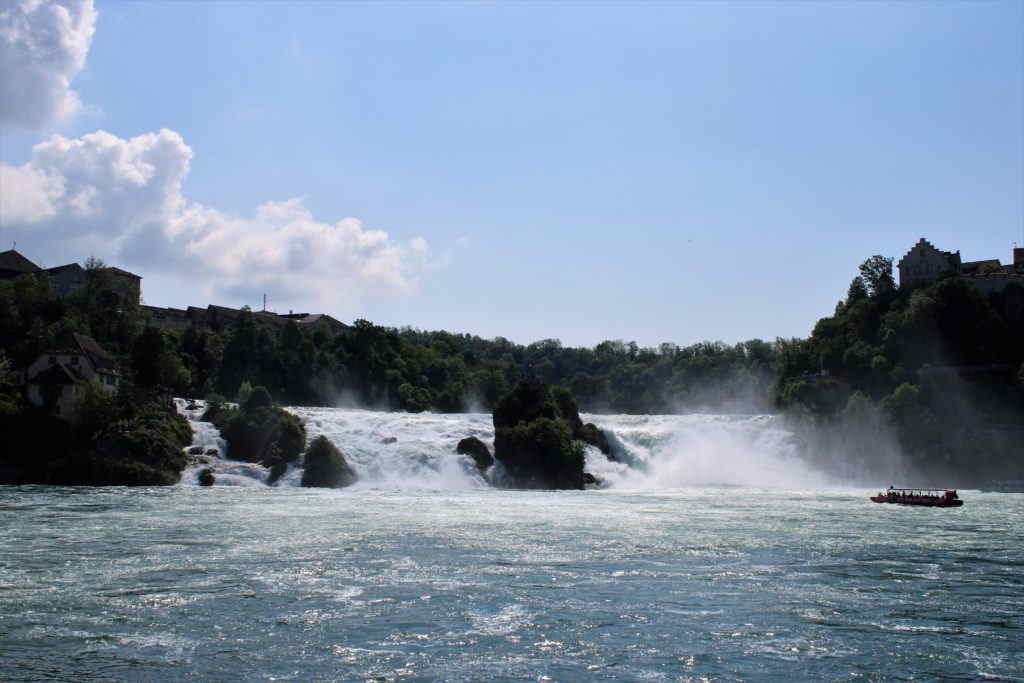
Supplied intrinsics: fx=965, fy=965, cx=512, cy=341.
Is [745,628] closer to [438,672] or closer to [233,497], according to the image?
[438,672]

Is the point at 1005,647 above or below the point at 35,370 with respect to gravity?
below

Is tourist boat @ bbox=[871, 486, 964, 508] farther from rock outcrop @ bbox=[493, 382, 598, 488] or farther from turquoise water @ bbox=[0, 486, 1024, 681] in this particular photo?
rock outcrop @ bbox=[493, 382, 598, 488]

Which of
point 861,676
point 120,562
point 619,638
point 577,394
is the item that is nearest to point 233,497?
point 120,562

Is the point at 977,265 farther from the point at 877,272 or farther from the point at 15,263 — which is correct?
the point at 15,263

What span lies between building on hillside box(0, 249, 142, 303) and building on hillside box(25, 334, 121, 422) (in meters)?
18.9

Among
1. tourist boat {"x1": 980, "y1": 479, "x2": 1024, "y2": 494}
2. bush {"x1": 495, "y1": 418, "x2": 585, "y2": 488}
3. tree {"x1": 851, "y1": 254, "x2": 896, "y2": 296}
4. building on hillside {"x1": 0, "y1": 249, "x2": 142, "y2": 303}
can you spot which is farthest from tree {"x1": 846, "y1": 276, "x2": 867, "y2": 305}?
building on hillside {"x1": 0, "y1": 249, "x2": 142, "y2": 303}

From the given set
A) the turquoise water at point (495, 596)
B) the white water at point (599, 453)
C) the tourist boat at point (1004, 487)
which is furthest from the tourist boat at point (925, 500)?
the tourist boat at point (1004, 487)

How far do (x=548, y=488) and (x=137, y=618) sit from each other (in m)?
41.0

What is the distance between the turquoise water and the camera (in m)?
17.0

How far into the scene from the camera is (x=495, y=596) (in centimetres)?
2245

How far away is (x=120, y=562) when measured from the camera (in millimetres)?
25969

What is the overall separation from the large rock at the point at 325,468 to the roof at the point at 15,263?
52.5 m

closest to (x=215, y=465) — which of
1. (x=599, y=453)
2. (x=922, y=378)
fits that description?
(x=599, y=453)

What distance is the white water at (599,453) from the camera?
190 feet
